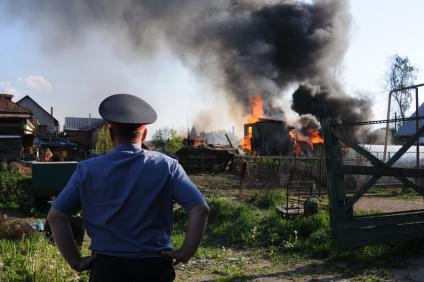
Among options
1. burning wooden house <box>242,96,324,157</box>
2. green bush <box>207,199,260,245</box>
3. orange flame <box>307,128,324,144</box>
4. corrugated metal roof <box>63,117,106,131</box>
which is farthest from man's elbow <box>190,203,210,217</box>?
corrugated metal roof <box>63,117,106,131</box>

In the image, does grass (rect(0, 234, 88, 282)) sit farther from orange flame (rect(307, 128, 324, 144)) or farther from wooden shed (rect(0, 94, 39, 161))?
orange flame (rect(307, 128, 324, 144))

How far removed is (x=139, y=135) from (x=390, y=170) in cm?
487

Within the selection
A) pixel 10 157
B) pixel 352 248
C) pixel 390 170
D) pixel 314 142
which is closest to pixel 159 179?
pixel 390 170

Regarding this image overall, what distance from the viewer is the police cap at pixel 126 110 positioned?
240cm

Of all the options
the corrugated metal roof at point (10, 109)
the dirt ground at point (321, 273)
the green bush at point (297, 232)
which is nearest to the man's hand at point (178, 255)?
the dirt ground at point (321, 273)

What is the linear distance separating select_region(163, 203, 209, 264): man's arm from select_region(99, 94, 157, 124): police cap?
0.56m

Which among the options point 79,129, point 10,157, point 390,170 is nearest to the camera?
point 390,170

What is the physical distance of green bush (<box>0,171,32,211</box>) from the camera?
13.2 metres

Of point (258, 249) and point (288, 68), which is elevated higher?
point (288, 68)

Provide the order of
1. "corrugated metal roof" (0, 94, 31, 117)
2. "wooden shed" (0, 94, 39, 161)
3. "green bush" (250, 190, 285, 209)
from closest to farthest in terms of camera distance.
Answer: "green bush" (250, 190, 285, 209)
"wooden shed" (0, 94, 39, 161)
"corrugated metal roof" (0, 94, 31, 117)

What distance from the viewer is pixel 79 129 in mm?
59312

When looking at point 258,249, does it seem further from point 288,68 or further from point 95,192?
point 288,68

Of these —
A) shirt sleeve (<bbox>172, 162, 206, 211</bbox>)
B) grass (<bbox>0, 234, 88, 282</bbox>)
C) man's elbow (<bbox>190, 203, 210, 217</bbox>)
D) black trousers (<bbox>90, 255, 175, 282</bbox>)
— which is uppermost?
shirt sleeve (<bbox>172, 162, 206, 211</bbox>)

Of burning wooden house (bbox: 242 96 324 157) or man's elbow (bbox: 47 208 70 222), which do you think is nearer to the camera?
man's elbow (bbox: 47 208 70 222)
